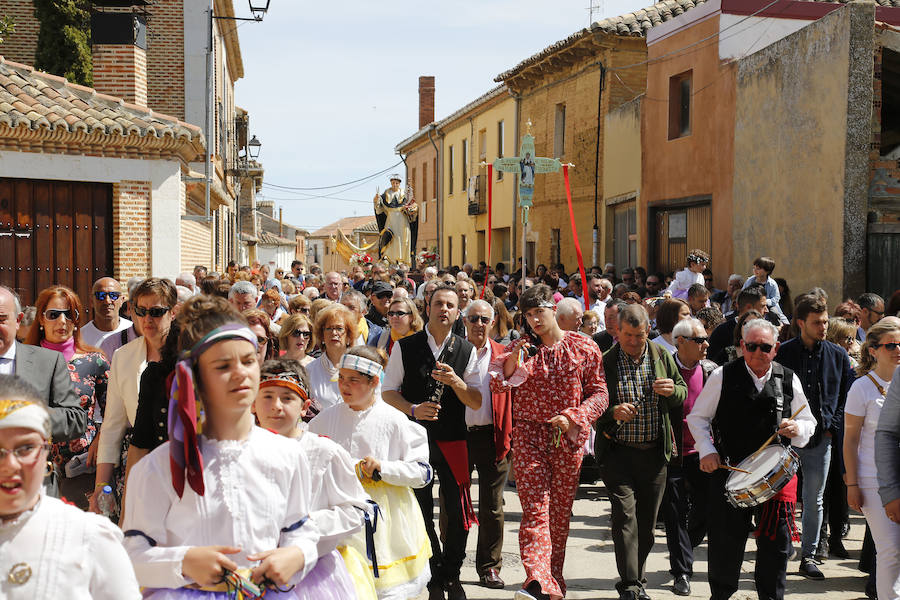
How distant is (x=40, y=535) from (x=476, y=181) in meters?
30.1

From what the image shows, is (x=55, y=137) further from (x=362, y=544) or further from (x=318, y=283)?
(x=362, y=544)

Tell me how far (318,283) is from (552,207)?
9674 millimetres

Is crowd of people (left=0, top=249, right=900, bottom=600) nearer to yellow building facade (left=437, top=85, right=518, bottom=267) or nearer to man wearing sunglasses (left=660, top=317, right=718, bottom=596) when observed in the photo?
man wearing sunglasses (left=660, top=317, right=718, bottom=596)

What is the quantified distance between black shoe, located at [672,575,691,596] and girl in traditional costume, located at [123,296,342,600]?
399cm

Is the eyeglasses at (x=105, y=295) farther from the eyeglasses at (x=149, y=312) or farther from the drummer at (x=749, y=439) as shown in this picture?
the drummer at (x=749, y=439)

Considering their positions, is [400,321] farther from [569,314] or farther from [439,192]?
[439,192]

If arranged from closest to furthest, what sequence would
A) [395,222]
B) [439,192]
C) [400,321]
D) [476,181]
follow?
[400,321]
[395,222]
[476,181]
[439,192]

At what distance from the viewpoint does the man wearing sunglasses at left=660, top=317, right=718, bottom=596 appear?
6.50 m

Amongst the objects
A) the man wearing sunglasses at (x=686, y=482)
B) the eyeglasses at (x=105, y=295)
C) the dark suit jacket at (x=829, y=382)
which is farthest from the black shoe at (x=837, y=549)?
the eyeglasses at (x=105, y=295)

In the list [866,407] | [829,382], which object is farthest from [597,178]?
[866,407]

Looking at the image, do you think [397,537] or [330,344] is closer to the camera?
[397,537]

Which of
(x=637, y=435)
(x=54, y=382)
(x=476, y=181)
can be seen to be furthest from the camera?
(x=476, y=181)

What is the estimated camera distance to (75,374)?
17.4 feet

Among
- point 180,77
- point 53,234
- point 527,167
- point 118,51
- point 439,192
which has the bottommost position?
point 53,234
